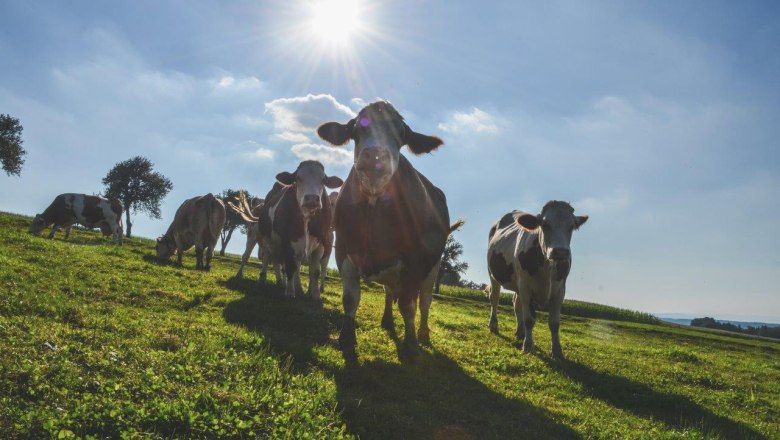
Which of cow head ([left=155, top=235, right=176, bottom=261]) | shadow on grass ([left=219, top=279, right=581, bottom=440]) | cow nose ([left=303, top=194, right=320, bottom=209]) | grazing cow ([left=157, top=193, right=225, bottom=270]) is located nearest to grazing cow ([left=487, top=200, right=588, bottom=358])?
shadow on grass ([left=219, top=279, right=581, bottom=440])

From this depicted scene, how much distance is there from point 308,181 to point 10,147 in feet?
181

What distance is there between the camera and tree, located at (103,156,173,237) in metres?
69.2

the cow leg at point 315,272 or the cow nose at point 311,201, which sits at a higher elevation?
the cow nose at point 311,201

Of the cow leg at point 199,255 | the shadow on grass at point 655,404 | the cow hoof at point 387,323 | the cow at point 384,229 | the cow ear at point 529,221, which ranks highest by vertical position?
the cow ear at point 529,221

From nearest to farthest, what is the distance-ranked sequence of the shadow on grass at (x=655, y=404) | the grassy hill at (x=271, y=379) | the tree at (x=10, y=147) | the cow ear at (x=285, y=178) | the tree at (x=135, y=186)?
the grassy hill at (x=271, y=379) → the shadow on grass at (x=655, y=404) → the cow ear at (x=285, y=178) → the tree at (x=10, y=147) → the tree at (x=135, y=186)

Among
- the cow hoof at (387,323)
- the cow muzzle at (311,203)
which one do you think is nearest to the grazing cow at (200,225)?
the cow muzzle at (311,203)

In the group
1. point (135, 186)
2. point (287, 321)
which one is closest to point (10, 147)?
point (135, 186)

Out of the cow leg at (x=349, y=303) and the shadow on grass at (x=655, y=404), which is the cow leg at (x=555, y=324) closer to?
the shadow on grass at (x=655, y=404)

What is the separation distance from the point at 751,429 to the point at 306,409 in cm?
653

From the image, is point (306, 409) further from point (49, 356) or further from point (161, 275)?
point (161, 275)

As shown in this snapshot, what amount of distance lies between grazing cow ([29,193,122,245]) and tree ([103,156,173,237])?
43668mm

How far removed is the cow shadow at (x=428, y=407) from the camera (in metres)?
4.62

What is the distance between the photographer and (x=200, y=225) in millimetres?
17734

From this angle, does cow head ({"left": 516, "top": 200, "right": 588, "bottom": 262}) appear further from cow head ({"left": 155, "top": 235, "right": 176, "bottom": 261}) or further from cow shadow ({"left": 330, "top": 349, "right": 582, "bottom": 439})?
cow head ({"left": 155, "top": 235, "right": 176, "bottom": 261})
